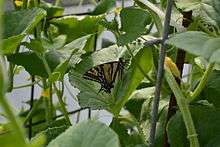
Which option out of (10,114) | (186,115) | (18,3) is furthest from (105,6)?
(10,114)

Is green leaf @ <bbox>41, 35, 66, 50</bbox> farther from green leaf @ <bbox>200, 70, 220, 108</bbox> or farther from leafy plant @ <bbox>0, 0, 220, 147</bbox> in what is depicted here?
green leaf @ <bbox>200, 70, 220, 108</bbox>

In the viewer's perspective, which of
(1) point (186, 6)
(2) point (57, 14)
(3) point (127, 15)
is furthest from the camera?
(2) point (57, 14)

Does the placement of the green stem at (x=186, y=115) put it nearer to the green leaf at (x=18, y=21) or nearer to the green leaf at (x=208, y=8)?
the green leaf at (x=208, y=8)

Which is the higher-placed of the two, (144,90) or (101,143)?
(101,143)

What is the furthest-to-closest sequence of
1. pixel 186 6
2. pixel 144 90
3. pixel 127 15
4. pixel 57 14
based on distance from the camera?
pixel 57 14 → pixel 144 90 → pixel 127 15 → pixel 186 6

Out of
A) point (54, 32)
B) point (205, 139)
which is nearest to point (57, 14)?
point (54, 32)

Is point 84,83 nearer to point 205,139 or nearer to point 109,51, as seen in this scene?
point 109,51

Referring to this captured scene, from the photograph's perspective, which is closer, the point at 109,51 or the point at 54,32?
the point at 109,51
